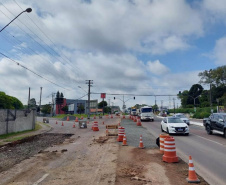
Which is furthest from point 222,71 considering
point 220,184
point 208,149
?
point 220,184

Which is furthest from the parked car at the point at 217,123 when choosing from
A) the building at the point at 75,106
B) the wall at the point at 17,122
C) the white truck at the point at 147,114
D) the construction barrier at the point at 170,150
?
the building at the point at 75,106

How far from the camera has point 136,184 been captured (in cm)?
643

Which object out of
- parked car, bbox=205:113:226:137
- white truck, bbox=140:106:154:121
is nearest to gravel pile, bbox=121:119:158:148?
parked car, bbox=205:113:226:137

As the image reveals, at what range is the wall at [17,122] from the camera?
2055 cm

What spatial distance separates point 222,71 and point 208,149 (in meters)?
80.9

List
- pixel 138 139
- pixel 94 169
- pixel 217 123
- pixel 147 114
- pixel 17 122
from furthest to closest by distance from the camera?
pixel 147 114 < pixel 17 122 < pixel 217 123 < pixel 138 139 < pixel 94 169

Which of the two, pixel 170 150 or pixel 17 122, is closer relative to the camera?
pixel 170 150

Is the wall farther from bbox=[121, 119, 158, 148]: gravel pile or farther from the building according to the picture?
the building

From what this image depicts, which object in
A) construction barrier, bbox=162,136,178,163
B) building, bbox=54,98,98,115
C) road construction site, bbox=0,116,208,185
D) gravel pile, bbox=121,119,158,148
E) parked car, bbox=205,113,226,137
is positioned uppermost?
building, bbox=54,98,98,115

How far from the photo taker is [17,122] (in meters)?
23.6

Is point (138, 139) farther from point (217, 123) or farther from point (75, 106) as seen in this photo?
point (75, 106)

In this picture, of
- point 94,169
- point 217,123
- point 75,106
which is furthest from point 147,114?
point 75,106

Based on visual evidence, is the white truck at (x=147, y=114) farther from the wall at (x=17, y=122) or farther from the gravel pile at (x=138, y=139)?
the gravel pile at (x=138, y=139)

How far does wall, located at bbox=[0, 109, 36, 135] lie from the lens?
809 inches
